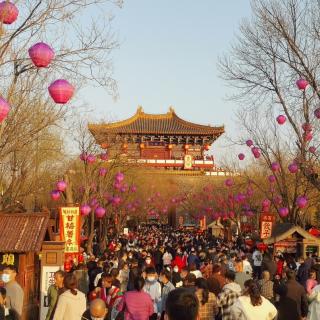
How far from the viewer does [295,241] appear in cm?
1791

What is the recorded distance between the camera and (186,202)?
172 ft

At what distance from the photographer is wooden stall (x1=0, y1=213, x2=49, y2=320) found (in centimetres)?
1103

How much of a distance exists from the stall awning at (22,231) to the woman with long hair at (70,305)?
14.9ft

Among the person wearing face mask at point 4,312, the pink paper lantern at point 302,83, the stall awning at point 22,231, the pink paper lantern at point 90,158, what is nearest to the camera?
the person wearing face mask at point 4,312

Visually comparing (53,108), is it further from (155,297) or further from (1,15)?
(155,297)

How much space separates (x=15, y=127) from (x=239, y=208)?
24.7 m

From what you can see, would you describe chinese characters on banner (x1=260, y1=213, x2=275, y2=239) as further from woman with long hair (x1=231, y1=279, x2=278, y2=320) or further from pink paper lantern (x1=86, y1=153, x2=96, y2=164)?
woman with long hair (x1=231, y1=279, x2=278, y2=320)

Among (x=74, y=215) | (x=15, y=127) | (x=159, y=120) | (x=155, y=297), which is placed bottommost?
(x=155, y=297)

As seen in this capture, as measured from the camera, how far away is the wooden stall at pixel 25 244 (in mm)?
11031

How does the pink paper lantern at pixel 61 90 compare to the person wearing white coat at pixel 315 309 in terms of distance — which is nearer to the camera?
the person wearing white coat at pixel 315 309

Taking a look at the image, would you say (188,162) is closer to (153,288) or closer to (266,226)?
(266,226)

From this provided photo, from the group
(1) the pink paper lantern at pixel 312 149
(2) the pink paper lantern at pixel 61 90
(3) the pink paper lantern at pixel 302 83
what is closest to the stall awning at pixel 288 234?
(1) the pink paper lantern at pixel 312 149

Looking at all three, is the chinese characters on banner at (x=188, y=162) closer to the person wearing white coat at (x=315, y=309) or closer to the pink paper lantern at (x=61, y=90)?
the pink paper lantern at (x=61, y=90)

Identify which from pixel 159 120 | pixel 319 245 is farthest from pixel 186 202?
pixel 319 245
